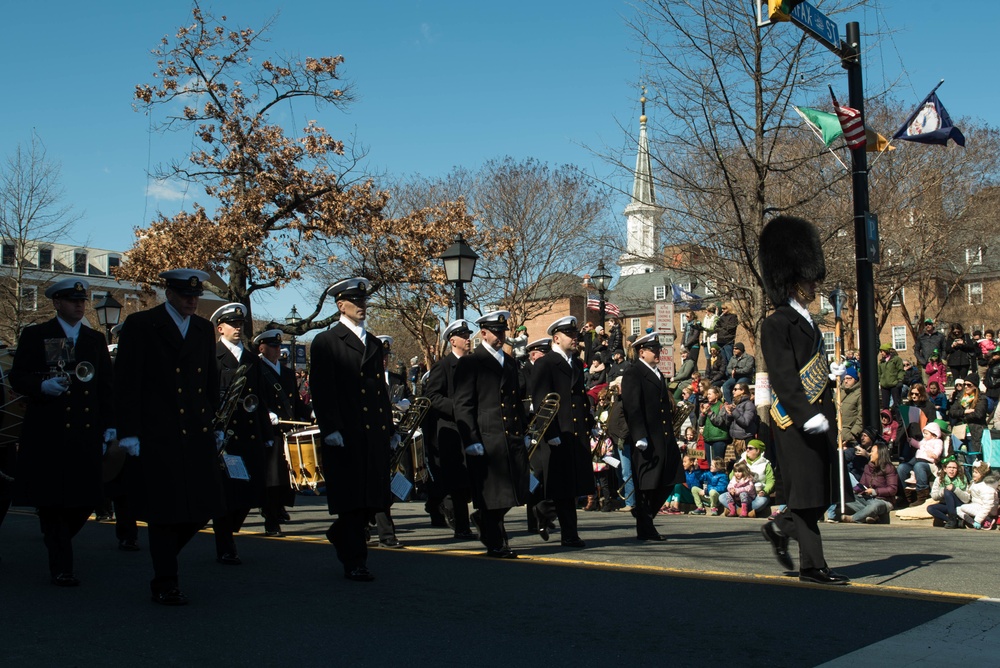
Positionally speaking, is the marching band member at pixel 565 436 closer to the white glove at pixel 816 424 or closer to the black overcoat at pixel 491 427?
the black overcoat at pixel 491 427

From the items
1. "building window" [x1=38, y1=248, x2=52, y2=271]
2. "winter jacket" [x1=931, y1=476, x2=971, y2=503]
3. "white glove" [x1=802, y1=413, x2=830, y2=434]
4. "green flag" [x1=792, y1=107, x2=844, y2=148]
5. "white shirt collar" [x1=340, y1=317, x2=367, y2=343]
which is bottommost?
"winter jacket" [x1=931, y1=476, x2=971, y2=503]

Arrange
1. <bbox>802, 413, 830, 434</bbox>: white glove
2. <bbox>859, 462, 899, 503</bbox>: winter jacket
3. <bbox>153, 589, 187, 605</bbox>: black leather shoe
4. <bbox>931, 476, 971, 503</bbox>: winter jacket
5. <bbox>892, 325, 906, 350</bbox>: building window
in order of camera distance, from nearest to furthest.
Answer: <bbox>153, 589, 187, 605</bbox>: black leather shoe → <bbox>802, 413, 830, 434</bbox>: white glove → <bbox>931, 476, 971, 503</bbox>: winter jacket → <bbox>859, 462, 899, 503</bbox>: winter jacket → <bbox>892, 325, 906, 350</bbox>: building window

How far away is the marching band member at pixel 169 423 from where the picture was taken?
718 centimetres

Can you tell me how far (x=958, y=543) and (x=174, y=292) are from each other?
761cm

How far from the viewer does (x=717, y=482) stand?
613 inches

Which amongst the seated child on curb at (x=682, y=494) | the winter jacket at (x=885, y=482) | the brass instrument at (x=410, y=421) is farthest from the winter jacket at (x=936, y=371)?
the brass instrument at (x=410, y=421)

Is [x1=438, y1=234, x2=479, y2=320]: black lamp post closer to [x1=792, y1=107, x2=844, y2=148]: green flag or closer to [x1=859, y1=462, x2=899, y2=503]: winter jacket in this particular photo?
[x1=792, y1=107, x2=844, y2=148]: green flag

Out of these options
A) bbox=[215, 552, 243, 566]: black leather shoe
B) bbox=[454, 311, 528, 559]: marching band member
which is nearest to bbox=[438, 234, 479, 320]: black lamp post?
bbox=[454, 311, 528, 559]: marching band member

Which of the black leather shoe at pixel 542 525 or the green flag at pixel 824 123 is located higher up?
the green flag at pixel 824 123

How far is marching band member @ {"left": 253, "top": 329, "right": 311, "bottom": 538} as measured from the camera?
451 inches

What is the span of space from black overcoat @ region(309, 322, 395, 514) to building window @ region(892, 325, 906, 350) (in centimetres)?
6463

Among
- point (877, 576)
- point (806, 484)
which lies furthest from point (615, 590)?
point (877, 576)

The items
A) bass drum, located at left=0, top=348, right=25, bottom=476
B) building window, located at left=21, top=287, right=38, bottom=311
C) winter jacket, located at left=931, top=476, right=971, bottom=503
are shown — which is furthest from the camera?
building window, located at left=21, top=287, right=38, bottom=311

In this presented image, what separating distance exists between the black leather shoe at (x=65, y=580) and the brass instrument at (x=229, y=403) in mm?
1970
